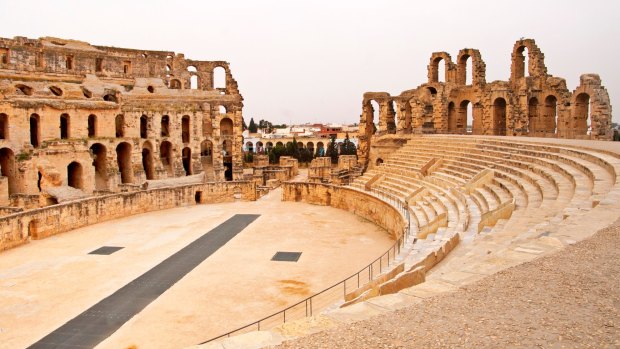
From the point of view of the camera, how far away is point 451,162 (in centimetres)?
2092

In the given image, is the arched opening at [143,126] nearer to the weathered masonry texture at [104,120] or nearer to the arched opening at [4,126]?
the weathered masonry texture at [104,120]

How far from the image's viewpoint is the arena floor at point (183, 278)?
1062 cm

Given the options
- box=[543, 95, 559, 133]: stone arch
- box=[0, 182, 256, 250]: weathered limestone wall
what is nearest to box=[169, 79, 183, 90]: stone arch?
box=[0, 182, 256, 250]: weathered limestone wall

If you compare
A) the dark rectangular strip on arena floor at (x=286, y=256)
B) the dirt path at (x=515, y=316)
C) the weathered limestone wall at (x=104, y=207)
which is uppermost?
the dirt path at (x=515, y=316)

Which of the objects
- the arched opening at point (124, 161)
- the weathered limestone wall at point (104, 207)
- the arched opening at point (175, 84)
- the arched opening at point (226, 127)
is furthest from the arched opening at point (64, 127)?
the arched opening at point (226, 127)

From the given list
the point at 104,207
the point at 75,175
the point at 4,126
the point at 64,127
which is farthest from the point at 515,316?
the point at 64,127

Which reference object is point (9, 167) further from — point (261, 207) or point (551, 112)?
point (551, 112)

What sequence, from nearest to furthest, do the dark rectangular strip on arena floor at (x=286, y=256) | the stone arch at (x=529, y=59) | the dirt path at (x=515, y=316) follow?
the dirt path at (x=515, y=316) → the dark rectangular strip on arena floor at (x=286, y=256) → the stone arch at (x=529, y=59)

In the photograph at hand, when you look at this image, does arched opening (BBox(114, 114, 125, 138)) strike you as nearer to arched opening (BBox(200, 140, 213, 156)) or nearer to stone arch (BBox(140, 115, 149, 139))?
stone arch (BBox(140, 115, 149, 139))

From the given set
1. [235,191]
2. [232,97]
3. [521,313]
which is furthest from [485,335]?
[232,97]

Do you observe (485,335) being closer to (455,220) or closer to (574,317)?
(574,317)

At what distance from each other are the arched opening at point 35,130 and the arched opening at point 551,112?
2803 centimetres

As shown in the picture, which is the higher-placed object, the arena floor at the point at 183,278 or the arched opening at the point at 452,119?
the arched opening at the point at 452,119

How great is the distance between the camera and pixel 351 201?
76.3 ft
